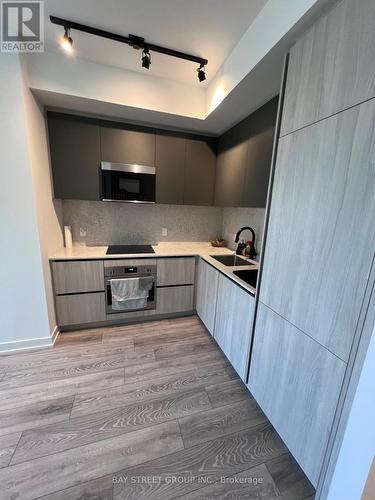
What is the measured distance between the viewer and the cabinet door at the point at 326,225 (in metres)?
0.83

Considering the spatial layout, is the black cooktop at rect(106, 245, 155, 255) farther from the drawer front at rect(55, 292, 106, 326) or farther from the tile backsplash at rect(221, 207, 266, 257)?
the tile backsplash at rect(221, 207, 266, 257)

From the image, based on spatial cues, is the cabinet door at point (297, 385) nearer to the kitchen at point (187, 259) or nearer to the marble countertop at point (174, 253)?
the kitchen at point (187, 259)

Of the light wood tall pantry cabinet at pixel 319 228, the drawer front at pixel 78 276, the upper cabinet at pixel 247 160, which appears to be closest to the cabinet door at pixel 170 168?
the upper cabinet at pixel 247 160

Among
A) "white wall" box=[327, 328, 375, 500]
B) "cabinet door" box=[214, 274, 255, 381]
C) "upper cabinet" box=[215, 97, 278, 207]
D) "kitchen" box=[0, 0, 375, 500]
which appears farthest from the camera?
"upper cabinet" box=[215, 97, 278, 207]

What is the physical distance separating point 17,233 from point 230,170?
2193 mm

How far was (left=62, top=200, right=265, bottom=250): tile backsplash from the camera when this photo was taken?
8.63 feet

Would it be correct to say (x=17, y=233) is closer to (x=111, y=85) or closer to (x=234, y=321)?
(x=111, y=85)

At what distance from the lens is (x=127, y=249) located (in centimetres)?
264

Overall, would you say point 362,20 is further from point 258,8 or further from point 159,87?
point 159,87

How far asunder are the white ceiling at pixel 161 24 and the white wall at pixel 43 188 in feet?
1.84

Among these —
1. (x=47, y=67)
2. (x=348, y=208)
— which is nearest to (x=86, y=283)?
(x=47, y=67)

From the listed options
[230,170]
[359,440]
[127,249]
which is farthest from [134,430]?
[230,170]

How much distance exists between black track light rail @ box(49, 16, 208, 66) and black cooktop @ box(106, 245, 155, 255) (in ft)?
6.13

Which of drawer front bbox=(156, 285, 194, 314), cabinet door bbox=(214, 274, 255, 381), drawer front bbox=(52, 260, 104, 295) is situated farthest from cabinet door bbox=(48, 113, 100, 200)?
cabinet door bbox=(214, 274, 255, 381)
